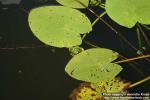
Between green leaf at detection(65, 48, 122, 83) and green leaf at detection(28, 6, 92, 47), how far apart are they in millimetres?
41

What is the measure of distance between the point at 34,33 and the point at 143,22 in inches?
10.3

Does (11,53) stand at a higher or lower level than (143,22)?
lower

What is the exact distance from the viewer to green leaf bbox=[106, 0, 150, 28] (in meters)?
0.71

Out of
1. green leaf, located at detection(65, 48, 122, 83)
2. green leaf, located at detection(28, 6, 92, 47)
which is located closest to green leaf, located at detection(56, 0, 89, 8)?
green leaf, located at detection(28, 6, 92, 47)

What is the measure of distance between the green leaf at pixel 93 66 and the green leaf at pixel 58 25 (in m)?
0.04

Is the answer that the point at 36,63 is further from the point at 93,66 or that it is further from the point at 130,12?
the point at 130,12

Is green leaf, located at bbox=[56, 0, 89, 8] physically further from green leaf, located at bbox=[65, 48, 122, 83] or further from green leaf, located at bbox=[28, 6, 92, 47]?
green leaf, located at bbox=[65, 48, 122, 83]

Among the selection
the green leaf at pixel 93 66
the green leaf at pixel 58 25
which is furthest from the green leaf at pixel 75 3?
the green leaf at pixel 93 66

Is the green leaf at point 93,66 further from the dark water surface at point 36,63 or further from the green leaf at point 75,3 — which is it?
the green leaf at point 75,3

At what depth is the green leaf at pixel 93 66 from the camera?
0.68 metres

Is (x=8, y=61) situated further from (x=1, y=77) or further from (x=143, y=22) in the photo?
(x=143, y=22)

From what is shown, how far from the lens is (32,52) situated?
718mm

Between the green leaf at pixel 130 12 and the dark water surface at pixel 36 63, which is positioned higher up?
the green leaf at pixel 130 12

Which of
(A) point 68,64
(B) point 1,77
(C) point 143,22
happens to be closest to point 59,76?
(A) point 68,64
